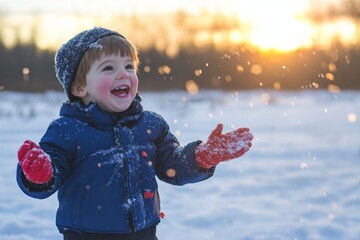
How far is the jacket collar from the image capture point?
7.52 ft

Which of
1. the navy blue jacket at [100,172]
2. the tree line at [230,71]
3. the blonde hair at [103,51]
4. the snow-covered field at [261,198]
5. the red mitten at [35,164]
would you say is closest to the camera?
the red mitten at [35,164]

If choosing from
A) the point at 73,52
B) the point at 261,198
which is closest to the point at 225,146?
the point at 73,52

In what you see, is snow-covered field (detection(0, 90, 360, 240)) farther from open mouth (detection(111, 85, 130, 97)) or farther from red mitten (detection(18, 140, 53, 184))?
red mitten (detection(18, 140, 53, 184))

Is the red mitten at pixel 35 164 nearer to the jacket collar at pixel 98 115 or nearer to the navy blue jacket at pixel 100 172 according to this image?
the navy blue jacket at pixel 100 172

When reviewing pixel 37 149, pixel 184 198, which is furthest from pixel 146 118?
pixel 184 198

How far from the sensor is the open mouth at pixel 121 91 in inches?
90.4

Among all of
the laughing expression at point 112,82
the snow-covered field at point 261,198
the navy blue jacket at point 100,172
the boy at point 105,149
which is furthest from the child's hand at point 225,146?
the snow-covered field at point 261,198

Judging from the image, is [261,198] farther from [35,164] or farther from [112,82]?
[35,164]

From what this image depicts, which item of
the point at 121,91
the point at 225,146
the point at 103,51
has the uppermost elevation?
the point at 103,51

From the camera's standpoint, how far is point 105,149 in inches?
88.7

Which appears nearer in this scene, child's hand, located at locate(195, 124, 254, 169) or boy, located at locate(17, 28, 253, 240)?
boy, located at locate(17, 28, 253, 240)

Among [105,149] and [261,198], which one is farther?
[261,198]

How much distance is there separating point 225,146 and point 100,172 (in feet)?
1.78

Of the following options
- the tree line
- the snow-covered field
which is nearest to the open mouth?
the snow-covered field
